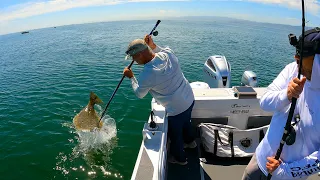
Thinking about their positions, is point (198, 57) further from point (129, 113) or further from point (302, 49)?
point (302, 49)

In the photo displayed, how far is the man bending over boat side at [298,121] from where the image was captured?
161cm

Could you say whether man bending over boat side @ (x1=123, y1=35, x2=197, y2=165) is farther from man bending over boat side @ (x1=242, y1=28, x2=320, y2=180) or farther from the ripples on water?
the ripples on water

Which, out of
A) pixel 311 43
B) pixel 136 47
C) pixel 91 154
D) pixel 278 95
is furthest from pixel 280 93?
pixel 91 154

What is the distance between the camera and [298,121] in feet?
6.05

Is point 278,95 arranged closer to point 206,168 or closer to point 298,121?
point 298,121

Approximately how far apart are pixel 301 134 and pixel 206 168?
2.10m

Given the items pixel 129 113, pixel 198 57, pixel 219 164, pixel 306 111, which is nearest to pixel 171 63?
pixel 306 111

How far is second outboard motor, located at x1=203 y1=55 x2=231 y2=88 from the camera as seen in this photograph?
693 centimetres

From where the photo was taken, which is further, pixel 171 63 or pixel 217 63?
pixel 217 63

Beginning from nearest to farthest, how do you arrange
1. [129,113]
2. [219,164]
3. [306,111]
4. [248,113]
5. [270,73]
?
[306,111]
[219,164]
[248,113]
[129,113]
[270,73]

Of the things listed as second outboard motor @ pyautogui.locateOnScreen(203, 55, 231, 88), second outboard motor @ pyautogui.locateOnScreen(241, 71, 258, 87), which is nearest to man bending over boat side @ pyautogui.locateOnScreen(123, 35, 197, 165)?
second outboard motor @ pyautogui.locateOnScreen(203, 55, 231, 88)

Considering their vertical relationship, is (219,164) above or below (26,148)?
above

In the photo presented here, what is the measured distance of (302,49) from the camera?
157 cm

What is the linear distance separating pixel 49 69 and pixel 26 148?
9.97m
